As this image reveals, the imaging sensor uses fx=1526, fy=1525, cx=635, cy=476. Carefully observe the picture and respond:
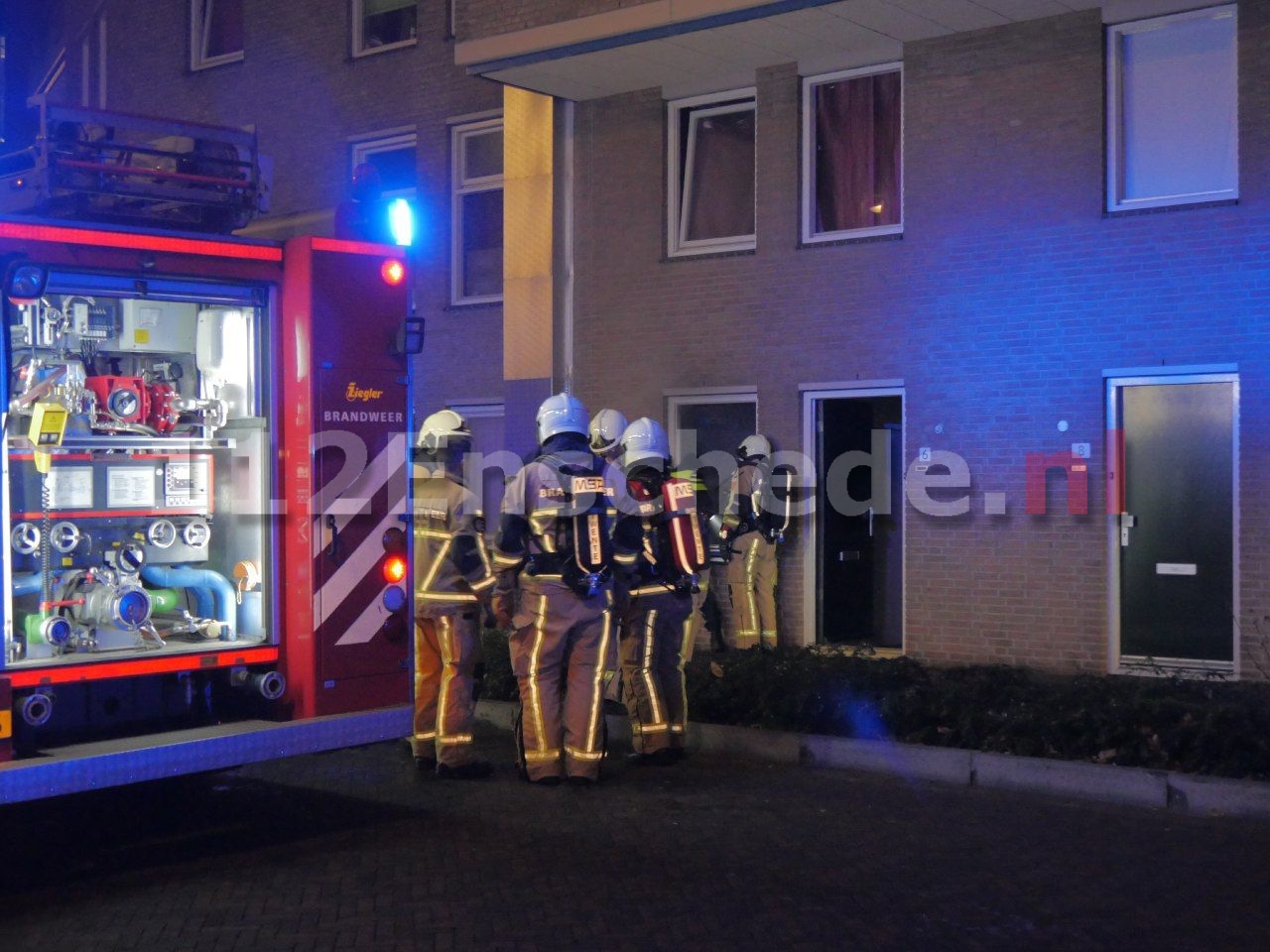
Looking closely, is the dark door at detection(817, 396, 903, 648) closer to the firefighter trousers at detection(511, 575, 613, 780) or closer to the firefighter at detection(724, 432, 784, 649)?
the firefighter at detection(724, 432, 784, 649)

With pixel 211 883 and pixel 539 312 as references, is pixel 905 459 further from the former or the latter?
pixel 211 883

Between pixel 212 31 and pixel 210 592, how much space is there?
580 inches

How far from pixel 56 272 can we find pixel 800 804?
4.64m

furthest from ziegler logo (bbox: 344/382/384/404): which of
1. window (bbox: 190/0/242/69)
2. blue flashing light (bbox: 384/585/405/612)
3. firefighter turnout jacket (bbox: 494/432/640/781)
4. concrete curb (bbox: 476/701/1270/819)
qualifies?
window (bbox: 190/0/242/69)

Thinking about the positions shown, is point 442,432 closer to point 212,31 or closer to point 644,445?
point 644,445

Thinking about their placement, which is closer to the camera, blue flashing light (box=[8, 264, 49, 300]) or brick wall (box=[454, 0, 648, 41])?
blue flashing light (box=[8, 264, 49, 300])

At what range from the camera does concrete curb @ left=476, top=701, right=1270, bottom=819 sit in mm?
7914

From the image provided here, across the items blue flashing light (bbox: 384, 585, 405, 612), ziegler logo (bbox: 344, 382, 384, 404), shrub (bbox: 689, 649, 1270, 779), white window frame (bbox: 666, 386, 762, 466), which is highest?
white window frame (bbox: 666, 386, 762, 466)

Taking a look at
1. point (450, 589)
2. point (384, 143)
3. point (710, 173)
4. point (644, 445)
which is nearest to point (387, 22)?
point (384, 143)

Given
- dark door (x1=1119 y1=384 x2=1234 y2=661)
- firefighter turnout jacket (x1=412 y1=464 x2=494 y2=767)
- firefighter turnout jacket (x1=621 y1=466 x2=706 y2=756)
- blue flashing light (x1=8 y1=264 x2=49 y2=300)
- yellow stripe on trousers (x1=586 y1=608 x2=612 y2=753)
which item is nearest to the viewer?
blue flashing light (x1=8 y1=264 x2=49 y2=300)

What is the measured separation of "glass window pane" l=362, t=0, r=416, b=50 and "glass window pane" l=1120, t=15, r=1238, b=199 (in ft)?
29.8

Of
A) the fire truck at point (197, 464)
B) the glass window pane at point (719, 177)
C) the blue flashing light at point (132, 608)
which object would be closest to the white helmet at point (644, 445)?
the fire truck at point (197, 464)

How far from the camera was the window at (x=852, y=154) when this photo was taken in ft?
42.8

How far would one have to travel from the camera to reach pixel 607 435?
1015cm
